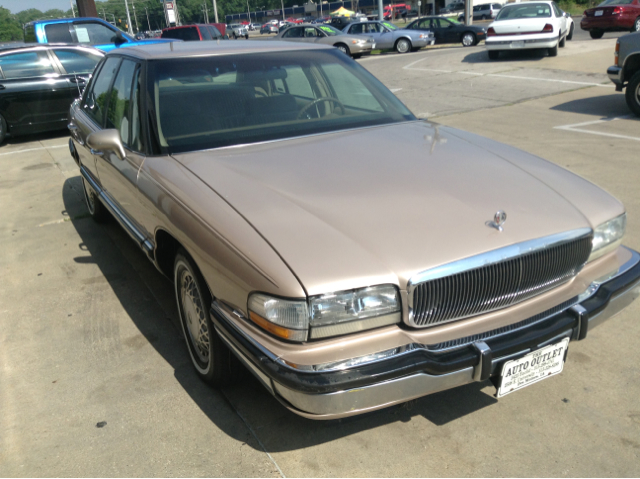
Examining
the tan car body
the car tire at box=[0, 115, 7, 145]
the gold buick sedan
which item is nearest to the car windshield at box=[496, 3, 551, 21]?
the tan car body

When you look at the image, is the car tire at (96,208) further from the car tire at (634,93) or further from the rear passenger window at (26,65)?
the car tire at (634,93)

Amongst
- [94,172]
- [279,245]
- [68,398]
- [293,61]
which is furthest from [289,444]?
[94,172]

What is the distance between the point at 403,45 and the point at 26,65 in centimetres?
1529

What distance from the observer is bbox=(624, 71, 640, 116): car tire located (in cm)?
816

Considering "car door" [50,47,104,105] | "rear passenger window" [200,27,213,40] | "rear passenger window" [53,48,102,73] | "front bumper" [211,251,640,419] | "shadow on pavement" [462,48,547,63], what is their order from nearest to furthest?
1. "front bumper" [211,251,640,419]
2. "car door" [50,47,104,105]
3. "rear passenger window" [53,48,102,73]
4. "shadow on pavement" [462,48,547,63]
5. "rear passenger window" [200,27,213,40]

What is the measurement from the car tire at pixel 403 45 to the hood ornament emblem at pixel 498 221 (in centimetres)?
2069

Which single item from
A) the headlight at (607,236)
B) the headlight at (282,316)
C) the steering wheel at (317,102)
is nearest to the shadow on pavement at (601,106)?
the steering wheel at (317,102)

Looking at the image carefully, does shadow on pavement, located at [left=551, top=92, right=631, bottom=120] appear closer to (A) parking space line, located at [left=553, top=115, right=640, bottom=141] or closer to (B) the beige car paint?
(A) parking space line, located at [left=553, top=115, right=640, bottom=141]

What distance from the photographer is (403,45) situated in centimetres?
2170

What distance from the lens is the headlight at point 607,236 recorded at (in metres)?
2.59

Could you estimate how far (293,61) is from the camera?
3.76m

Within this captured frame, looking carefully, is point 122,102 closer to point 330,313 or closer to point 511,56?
point 330,313

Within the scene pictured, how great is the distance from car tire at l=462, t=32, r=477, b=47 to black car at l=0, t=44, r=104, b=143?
658 inches

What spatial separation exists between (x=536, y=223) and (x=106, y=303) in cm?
283
